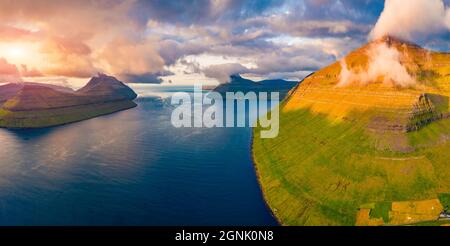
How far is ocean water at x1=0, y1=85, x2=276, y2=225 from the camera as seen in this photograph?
9581 cm

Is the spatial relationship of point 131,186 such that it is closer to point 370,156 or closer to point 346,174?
point 346,174

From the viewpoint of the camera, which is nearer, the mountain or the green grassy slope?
the mountain

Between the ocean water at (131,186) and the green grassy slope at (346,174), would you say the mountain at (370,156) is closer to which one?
the green grassy slope at (346,174)

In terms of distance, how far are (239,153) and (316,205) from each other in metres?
74.7

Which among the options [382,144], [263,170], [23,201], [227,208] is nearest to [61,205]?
[23,201]

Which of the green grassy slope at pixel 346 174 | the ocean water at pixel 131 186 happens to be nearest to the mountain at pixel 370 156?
the green grassy slope at pixel 346 174

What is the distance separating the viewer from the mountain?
97125mm

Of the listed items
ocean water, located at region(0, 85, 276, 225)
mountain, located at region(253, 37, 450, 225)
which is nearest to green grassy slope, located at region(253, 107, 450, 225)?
mountain, located at region(253, 37, 450, 225)

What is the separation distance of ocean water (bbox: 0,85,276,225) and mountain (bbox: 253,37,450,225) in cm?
1291

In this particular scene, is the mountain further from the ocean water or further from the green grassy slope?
the ocean water

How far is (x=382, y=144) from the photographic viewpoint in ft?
409

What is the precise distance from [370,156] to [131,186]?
3810 inches

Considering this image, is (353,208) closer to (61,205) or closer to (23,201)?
(61,205)

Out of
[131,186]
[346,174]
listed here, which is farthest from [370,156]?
[131,186]
